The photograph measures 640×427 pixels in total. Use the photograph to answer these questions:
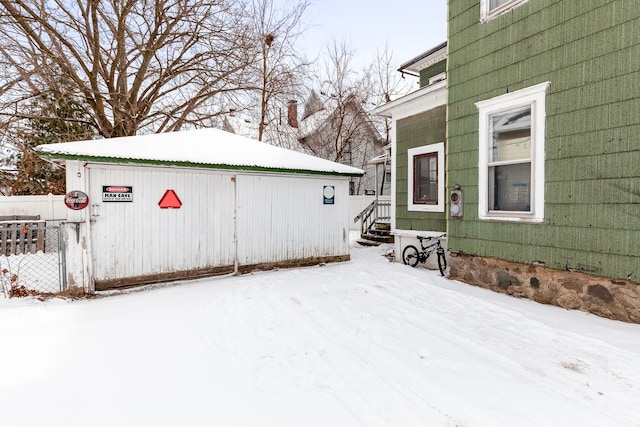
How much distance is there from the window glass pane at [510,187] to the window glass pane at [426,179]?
1.74 meters

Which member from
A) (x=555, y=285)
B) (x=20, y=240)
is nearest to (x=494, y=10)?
(x=555, y=285)

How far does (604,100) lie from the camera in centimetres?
391

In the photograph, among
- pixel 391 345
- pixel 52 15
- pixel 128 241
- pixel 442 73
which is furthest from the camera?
pixel 442 73

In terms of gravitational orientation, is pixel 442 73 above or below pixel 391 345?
above

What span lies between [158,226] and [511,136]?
20.1ft

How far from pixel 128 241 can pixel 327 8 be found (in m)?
13.3

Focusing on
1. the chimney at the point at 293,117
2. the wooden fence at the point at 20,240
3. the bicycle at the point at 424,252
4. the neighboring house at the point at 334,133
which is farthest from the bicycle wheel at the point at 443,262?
the chimney at the point at 293,117

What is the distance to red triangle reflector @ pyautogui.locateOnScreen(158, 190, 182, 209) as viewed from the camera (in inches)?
232

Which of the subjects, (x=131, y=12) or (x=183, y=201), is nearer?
(x=183, y=201)

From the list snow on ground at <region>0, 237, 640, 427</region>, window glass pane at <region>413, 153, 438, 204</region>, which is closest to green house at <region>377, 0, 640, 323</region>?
snow on ground at <region>0, 237, 640, 427</region>

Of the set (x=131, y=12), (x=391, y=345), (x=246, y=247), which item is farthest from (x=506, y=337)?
(x=131, y=12)

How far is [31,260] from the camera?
8227 millimetres

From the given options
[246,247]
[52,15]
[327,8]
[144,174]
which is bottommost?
[246,247]

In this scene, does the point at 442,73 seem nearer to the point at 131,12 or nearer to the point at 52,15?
the point at 131,12
